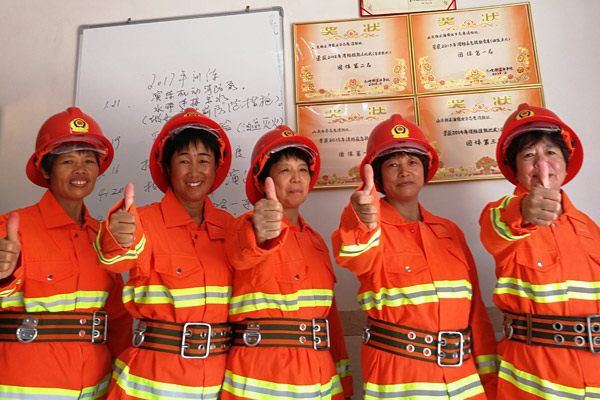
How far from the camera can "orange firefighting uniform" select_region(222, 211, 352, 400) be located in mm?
1670

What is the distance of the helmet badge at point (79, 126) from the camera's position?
82.0 inches

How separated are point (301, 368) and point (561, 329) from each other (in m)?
1.00

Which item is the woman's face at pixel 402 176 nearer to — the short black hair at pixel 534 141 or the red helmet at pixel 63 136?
the short black hair at pixel 534 141

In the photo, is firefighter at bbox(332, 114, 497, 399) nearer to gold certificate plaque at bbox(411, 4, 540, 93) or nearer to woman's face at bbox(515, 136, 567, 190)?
woman's face at bbox(515, 136, 567, 190)

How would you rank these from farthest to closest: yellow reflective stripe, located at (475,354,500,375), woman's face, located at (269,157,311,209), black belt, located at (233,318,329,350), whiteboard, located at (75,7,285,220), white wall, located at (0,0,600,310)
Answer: whiteboard, located at (75,7,285,220), white wall, located at (0,0,600,310), woman's face, located at (269,157,311,209), yellow reflective stripe, located at (475,354,500,375), black belt, located at (233,318,329,350)

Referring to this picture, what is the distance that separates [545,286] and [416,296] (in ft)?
1.61

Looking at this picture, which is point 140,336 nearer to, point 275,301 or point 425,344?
point 275,301

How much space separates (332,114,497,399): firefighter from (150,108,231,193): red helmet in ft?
2.47

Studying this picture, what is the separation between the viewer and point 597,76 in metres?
2.68

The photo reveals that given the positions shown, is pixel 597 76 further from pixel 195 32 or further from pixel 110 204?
pixel 110 204

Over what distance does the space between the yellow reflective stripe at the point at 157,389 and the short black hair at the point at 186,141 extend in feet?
3.10

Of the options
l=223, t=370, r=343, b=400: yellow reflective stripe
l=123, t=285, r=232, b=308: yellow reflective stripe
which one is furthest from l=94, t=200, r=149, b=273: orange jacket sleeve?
l=223, t=370, r=343, b=400: yellow reflective stripe

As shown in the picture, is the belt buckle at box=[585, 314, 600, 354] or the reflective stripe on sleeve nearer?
the belt buckle at box=[585, 314, 600, 354]

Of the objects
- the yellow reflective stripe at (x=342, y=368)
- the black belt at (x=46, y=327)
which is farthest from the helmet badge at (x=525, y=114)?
the black belt at (x=46, y=327)
